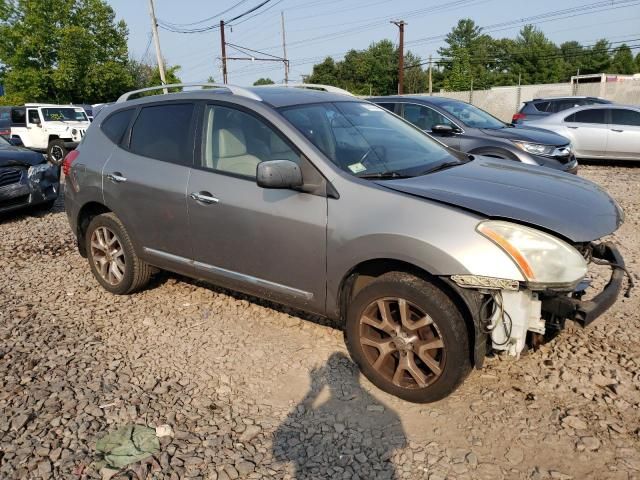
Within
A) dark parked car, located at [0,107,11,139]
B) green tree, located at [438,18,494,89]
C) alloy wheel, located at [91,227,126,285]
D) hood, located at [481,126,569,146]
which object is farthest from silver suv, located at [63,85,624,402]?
green tree, located at [438,18,494,89]

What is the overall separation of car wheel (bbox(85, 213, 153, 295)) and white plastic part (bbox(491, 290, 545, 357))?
3.06 m

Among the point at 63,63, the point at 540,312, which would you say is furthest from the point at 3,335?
the point at 63,63

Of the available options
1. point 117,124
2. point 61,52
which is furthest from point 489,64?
point 117,124

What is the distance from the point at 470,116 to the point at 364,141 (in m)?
5.89

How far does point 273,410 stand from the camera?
3.04 metres

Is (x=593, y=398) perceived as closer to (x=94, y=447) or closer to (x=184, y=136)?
(x=94, y=447)

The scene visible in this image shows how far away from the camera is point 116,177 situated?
434cm

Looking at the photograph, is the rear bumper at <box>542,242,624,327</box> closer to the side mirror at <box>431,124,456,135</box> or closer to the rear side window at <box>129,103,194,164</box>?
the rear side window at <box>129,103,194,164</box>

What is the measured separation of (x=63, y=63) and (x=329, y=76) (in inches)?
2110

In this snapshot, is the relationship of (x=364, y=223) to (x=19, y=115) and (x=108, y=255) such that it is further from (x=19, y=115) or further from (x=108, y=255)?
(x=19, y=115)

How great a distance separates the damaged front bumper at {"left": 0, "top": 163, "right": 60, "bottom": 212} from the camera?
7605 millimetres

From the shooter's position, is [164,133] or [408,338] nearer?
[408,338]

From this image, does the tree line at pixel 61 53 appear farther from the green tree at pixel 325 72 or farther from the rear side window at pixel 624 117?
the green tree at pixel 325 72

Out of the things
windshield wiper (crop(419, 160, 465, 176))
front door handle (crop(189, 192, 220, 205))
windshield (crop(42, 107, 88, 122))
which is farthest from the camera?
windshield (crop(42, 107, 88, 122))
